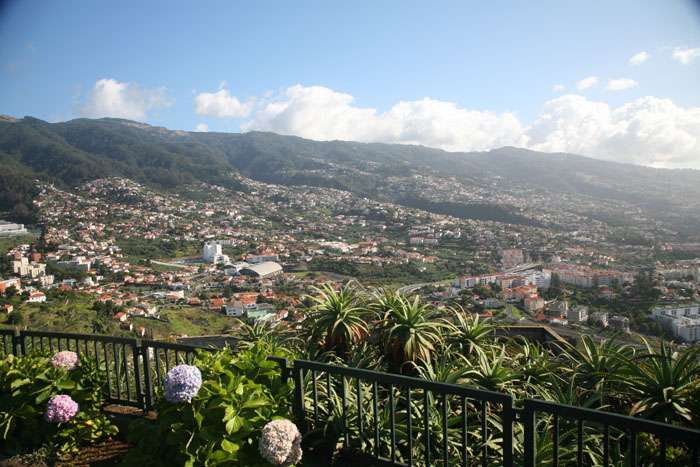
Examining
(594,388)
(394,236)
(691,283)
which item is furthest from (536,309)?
(394,236)

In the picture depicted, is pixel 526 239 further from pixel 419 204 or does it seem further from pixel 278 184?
pixel 278 184

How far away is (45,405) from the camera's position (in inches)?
112

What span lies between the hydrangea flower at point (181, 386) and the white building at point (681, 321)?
23.5ft

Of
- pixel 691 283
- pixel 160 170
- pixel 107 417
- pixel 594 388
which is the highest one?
pixel 160 170

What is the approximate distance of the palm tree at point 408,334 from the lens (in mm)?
3402

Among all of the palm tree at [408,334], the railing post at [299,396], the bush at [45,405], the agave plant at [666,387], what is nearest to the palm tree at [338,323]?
the palm tree at [408,334]

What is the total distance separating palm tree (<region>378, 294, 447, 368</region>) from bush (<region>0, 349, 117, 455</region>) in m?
2.47

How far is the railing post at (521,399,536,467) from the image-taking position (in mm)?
1827

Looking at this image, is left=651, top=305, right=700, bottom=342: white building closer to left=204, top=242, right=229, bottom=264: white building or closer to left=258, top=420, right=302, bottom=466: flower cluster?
left=258, top=420, right=302, bottom=466: flower cluster

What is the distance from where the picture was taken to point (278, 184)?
89625 mm

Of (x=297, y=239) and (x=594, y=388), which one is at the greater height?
(x=594, y=388)

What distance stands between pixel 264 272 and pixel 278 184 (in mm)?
62530

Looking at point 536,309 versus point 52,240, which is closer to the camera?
point 536,309

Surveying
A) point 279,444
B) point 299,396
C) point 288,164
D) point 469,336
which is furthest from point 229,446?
point 288,164
